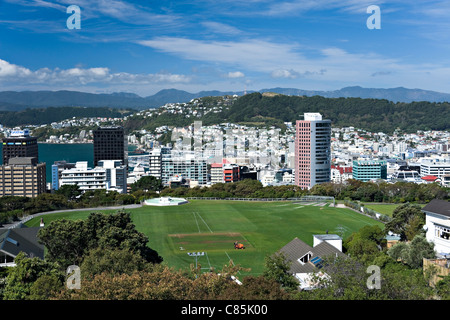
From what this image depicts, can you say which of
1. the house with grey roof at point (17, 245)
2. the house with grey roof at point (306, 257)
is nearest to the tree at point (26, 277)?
the house with grey roof at point (17, 245)

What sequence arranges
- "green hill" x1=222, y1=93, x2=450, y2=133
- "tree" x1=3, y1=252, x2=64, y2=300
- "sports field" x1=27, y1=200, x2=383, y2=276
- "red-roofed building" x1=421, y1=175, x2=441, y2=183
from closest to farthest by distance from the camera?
"tree" x1=3, y1=252, x2=64, y2=300 < "sports field" x1=27, y1=200, x2=383, y2=276 < "red-roofed building" x1=421, y1=175, x2=441, y2=183 < "green hill" x1=222, y1=93, x2=450, y2=133

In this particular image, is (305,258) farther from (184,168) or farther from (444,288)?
(184,168)

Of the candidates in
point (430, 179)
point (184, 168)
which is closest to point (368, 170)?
point (430, 179)

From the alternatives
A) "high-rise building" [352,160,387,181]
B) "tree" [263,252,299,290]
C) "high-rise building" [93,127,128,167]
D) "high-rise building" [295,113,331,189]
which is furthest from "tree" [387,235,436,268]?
"high-rise building" [93,127,128,167]

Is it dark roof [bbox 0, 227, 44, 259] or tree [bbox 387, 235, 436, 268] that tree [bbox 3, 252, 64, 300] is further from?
tree [bbox 387, 235, 436, 268]
